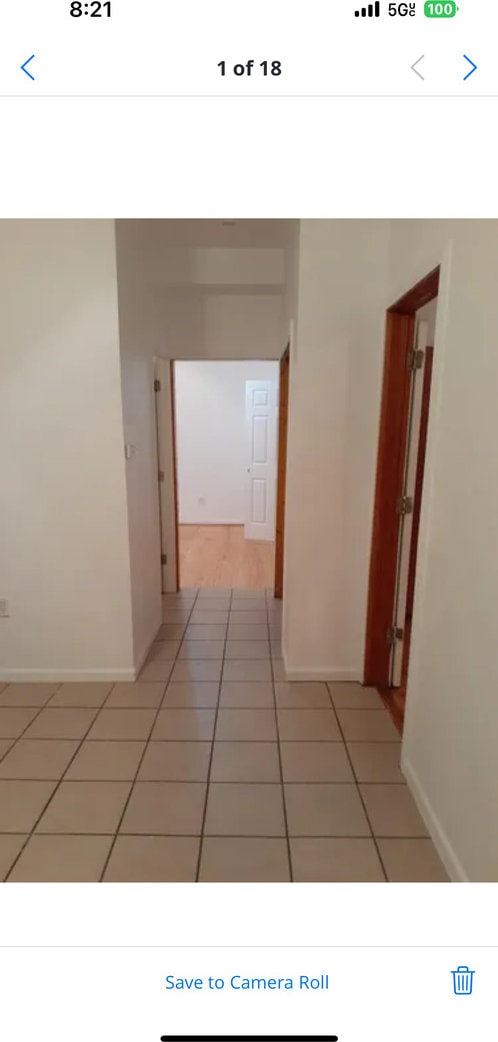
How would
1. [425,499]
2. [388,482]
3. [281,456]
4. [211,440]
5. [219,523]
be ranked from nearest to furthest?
[425,499]
[388,482]
[281,456]
[211,440]
[219,523]

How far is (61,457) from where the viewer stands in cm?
236

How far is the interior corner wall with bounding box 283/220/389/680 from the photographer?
2.20 meters

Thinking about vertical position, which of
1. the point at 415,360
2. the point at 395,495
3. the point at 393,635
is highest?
the point at 415,360

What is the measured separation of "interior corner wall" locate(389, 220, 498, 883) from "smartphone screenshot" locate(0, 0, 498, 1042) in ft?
0.04

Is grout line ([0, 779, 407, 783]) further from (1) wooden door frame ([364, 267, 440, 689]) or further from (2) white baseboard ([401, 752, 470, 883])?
(1) wooden door frame ([364, 267, 440, 689])

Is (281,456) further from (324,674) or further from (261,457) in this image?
(261,457)

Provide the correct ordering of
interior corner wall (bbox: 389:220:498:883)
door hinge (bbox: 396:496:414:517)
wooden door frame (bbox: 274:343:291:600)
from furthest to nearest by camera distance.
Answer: wooden door frame (bbox: 274:343:291:600) < door hinge (bbox: 396:496:414:517) < interior corner wall (bbox: 389:220:498:883)

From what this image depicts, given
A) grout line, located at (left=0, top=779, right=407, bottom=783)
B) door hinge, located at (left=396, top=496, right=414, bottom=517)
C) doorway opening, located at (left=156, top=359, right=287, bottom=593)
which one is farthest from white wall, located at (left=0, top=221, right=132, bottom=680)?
door hinge, located at (left=396, top=496, right=414, bottom=517)

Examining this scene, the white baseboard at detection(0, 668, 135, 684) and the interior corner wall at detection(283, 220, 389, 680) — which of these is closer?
the interior corner wall at detection(283, 220, 389, 680)
